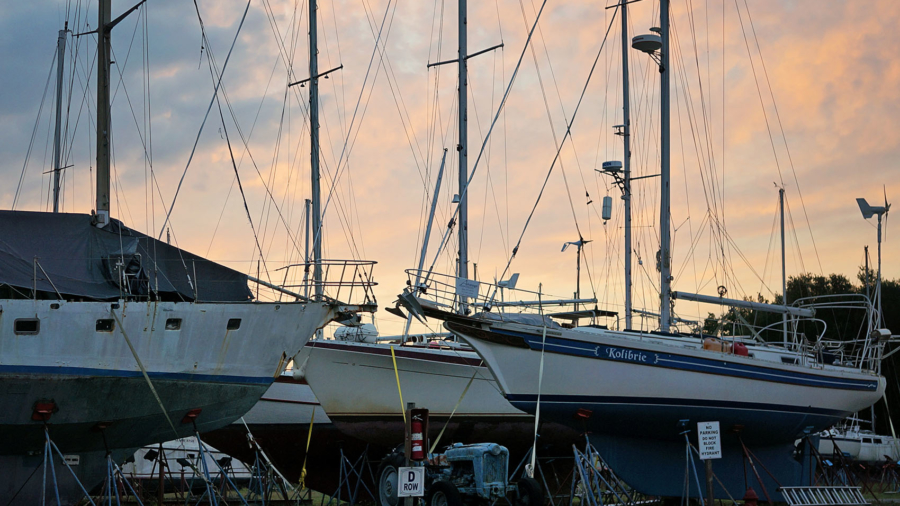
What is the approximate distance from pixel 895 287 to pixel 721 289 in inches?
1348

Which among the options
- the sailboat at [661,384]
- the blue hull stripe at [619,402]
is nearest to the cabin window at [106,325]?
the sailboat at [661,384]

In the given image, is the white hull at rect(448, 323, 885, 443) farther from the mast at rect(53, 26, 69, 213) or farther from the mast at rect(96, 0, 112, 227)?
the mast at rect(53, 26, 69, 213)

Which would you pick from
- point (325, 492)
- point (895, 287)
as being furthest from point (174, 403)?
point (895, 287)

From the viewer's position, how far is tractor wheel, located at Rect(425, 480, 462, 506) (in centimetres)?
1383

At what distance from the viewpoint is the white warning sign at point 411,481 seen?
12.8m

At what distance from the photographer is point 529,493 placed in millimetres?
14297

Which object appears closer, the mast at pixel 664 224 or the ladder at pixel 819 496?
the ladder at pixel 819 496

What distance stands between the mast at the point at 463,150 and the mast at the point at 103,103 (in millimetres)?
7469

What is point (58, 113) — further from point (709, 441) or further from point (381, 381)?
point (709, 441)

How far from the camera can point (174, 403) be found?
14.8m

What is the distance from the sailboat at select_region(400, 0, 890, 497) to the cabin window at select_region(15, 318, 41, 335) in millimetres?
5682

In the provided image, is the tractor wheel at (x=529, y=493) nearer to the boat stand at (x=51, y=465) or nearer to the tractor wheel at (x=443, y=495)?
the tractor wheel at (x=443, y=495)

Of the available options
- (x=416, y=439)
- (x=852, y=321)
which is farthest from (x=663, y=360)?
(x=852, y=321)

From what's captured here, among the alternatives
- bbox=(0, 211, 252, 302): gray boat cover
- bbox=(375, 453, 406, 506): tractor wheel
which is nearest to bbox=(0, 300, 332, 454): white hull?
bbox=(0, 211, 252, 302): gray boat cover
